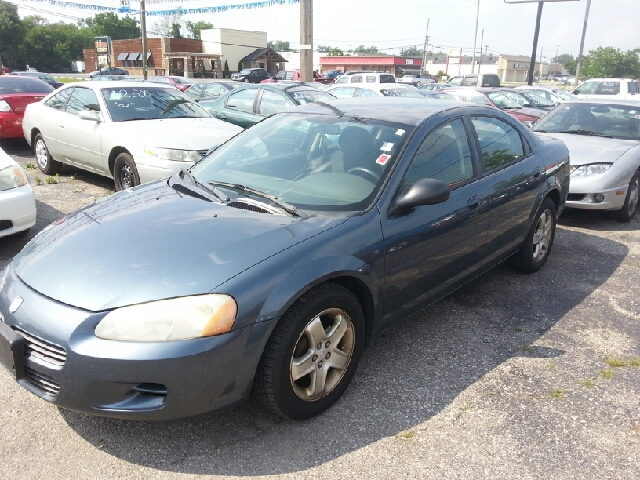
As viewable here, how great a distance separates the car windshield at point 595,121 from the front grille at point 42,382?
23.8ft

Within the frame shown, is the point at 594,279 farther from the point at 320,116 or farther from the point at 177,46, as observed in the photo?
the point at 177,46

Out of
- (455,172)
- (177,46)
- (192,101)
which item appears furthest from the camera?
(177,46)

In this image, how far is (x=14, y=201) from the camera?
482 cm

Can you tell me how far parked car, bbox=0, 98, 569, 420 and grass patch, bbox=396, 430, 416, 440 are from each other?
15.8 inches

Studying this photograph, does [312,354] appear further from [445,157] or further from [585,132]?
[585,132]

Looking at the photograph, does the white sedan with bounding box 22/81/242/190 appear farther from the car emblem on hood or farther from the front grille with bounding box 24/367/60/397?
the front grille with bounding box 24/367/60/397

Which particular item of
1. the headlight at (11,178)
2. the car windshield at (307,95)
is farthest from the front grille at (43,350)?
the car windshield at (307,95)

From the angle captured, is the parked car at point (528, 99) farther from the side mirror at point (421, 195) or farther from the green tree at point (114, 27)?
the green tree at point (114, 27)

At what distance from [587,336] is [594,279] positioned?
130 cm

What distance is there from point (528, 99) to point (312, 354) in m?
14.5

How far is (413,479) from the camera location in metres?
2.46

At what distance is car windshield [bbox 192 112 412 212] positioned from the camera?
3.17 metres

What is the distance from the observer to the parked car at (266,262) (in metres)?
2.32

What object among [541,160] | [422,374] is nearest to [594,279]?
[541,160]
